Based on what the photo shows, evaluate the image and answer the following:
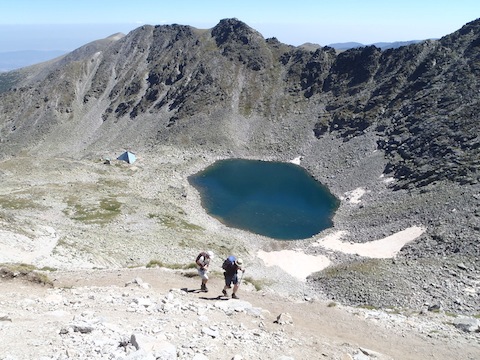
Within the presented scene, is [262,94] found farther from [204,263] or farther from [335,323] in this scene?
[335,323]

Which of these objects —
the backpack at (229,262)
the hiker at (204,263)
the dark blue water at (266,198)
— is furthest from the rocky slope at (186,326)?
the dark blue water at (266,198)

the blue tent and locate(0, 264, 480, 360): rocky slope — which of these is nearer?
locate(0, 264, 480, 360): rocky slope

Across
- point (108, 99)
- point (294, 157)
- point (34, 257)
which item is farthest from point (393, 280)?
point (108, 99)

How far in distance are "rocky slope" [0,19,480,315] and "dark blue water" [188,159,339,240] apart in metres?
3.56

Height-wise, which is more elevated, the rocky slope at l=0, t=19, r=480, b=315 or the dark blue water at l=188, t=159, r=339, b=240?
the rocky slope at l=0, t=19, r=480, b=315

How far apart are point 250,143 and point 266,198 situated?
33909mm

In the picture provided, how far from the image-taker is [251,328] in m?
17.8

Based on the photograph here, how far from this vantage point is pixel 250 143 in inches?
4518

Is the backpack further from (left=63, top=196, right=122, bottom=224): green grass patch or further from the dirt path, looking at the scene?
(left=63, top=196, right=122, bottom=224): green grass patch

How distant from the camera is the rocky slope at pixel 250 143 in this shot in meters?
46.7

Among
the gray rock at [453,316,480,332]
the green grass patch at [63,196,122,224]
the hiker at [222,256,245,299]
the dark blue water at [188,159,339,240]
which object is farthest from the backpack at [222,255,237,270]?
the dark blue water at [188,159,339,240]

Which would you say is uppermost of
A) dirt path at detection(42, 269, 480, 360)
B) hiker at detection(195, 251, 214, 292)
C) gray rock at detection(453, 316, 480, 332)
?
hiker at detection(195, 251, 214, 292)

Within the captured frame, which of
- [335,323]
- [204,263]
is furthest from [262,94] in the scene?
[335,323]

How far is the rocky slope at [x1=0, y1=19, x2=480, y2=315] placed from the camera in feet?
153
